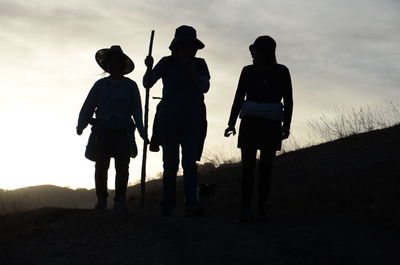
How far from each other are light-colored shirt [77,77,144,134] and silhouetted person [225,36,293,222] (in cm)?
226

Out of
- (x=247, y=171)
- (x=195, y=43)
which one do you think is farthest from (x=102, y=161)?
(x=247, y=171)

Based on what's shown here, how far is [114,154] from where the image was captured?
37.9ft

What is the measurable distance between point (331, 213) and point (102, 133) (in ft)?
11.0

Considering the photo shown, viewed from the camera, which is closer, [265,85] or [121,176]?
[265,85]

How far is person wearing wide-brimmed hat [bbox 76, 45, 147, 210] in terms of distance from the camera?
1148cm

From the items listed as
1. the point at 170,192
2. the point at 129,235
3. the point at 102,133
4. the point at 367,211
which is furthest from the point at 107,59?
the point at 367,211

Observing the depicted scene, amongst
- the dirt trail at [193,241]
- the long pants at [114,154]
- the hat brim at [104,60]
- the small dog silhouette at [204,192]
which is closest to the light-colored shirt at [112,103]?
the long pants at [114,154]

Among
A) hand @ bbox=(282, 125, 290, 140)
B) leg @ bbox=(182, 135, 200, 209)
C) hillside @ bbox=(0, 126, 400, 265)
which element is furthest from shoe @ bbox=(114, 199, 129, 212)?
hand @ bbox=(282, 125, 290, 140)

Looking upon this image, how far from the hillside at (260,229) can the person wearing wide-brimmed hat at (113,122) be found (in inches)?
24.9

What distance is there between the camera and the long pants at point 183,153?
10047 mm

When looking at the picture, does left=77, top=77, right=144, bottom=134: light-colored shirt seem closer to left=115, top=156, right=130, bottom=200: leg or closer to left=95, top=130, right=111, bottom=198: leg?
left=95, top=130, right=111, bottom=198: leg

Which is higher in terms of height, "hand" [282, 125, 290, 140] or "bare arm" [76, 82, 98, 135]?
"bare arm" [76, 82, 98, 135]

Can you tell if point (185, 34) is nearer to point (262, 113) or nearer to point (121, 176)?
point (262, 113)

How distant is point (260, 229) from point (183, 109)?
1.84 metres
